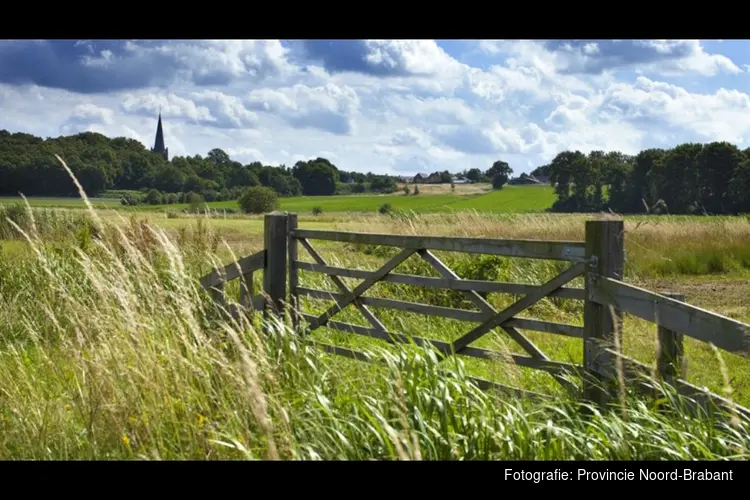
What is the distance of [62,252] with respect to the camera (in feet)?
38.6

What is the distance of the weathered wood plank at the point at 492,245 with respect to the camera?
216 inches

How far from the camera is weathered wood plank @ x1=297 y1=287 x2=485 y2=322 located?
637 centimetres

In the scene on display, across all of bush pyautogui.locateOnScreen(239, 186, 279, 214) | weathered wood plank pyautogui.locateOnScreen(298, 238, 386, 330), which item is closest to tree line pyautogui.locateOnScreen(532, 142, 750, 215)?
bush pyautogui.locateOnScreen(239, 186, 279, 214)

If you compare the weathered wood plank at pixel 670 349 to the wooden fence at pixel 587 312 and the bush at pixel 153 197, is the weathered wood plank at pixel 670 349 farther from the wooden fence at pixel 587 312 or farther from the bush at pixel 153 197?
the bush at pixel 153 197

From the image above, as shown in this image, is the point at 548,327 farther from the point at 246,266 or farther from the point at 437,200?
the point at 437,200

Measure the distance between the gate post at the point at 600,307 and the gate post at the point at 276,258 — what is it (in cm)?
379

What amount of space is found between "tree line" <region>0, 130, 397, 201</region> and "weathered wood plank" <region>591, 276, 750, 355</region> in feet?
53.6

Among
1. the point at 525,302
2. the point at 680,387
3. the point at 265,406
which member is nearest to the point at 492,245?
the point at 525,302

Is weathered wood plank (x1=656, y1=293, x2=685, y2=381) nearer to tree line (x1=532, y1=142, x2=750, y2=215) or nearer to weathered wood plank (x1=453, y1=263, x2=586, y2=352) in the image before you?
weathered wood plank (x1=453, y1=263, x2=586, y2=352)
